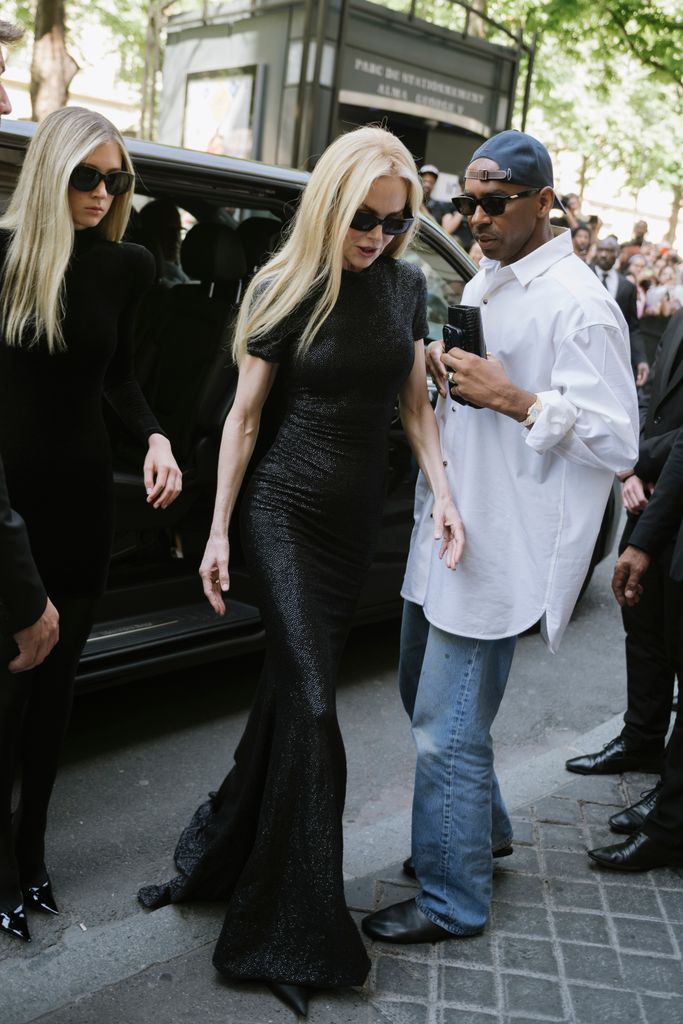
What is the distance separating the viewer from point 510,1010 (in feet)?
8.68

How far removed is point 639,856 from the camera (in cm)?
336

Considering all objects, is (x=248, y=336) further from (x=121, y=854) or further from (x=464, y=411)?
Answer: (x=121, y=854)

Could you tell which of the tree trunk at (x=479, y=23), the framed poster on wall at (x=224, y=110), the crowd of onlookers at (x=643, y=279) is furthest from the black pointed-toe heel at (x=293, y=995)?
the tree trunk at (x=479, y=23)

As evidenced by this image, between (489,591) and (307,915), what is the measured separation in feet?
2.95

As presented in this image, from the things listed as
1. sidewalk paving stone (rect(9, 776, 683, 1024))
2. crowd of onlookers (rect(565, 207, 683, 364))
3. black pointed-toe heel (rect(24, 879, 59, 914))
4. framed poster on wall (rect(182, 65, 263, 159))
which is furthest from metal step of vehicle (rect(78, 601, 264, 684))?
framed poster on wall (rect(182, 65, 263, 159))

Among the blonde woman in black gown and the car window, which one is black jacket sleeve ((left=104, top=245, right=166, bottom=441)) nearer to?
the blonde woman in black gown

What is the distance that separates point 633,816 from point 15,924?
1945 mm

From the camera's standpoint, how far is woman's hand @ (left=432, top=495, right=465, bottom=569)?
2830 mm

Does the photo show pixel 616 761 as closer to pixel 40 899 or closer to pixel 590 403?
pixel 590 403

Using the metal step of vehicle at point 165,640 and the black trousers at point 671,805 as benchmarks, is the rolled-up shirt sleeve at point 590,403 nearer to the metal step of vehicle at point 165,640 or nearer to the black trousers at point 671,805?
the black trousers at point 671,805

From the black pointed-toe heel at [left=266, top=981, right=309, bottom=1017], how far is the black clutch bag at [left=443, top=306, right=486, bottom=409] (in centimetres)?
144

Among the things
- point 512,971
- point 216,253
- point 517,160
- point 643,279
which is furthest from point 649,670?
point 643,279

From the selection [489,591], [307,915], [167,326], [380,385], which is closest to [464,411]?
[380,385]

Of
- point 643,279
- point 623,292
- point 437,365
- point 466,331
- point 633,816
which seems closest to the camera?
point 466,331
